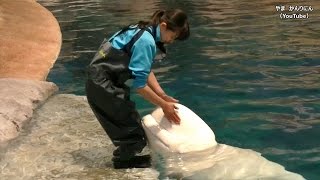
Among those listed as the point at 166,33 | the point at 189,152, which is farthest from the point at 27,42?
the point at 166,33

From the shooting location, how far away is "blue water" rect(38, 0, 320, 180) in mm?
4980

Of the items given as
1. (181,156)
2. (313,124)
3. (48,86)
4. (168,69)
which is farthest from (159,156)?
(168,69)

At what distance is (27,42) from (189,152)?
565 cm

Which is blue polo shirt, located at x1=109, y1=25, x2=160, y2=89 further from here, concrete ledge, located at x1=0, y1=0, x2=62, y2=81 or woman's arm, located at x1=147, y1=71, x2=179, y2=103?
concrete ledge, located at x1=0, y1=0, x2=62, y2=81

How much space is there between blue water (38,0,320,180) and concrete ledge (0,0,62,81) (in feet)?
0.77

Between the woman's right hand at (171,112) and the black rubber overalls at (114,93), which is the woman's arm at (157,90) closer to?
the woman's right hand at (171,112)

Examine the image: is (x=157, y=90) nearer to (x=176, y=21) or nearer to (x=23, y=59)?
(x=176, y=21)

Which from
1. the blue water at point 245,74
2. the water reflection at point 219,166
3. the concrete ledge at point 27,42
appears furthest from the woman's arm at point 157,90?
the concrete ledge at point 27,42

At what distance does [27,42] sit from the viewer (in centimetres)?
901

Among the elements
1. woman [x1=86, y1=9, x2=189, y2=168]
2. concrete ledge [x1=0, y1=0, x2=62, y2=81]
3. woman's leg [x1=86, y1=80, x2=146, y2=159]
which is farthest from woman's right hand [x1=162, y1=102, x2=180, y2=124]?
concrete ledge [x1=0, y1=0, x2=62, y2=81]

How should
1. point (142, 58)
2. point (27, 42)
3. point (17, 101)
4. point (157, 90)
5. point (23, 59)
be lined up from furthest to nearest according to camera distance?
point (27, 42), point (23, 59), point (17, 101), point (157, 90), point (142, 58)

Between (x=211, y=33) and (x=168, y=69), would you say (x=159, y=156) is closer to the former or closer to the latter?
(x=168, y=69)

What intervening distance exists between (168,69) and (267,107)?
7.62ft

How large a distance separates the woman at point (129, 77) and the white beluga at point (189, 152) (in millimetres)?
88
